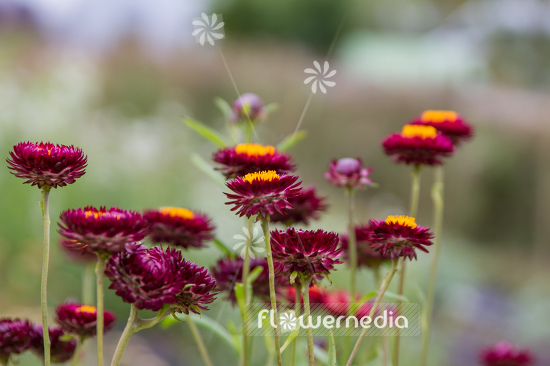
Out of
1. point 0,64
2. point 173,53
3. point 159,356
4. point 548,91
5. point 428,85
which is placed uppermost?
point 548,91

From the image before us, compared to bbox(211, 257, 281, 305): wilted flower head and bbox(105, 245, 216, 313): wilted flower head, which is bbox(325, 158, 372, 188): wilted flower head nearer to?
bbox(211, 257, 281, 305): wilted flower head

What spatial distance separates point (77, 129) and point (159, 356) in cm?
132

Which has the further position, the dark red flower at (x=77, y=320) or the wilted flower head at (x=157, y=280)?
the dark red flower at (x=77, y=320)

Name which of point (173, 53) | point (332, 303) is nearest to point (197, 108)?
point (173, 53)

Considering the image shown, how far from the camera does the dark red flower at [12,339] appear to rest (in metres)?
0.55

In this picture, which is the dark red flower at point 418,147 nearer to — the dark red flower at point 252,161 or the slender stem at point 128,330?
the dark red flower at point 252,161

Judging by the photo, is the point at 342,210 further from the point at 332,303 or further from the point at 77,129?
the point at 332,303

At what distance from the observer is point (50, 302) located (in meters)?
2.27

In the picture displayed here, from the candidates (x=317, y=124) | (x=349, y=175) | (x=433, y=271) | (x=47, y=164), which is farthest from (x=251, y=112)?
(x=317, y=124)

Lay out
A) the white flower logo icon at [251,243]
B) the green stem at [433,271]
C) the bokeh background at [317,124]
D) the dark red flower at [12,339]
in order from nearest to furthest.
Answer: the dark red flower at [12,339], the white flower logo icon at [251,243], the green stem at [433,271], the bokeh background at [317,124]

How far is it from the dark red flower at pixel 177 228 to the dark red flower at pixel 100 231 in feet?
0.72

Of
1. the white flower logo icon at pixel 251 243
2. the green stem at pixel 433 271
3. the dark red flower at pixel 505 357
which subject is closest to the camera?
the white flower logo icon at pixel 251 243

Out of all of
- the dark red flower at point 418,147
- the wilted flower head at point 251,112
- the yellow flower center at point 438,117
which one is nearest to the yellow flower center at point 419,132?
the dark red flower at point 418,147

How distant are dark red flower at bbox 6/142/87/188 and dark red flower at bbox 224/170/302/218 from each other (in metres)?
0.12
